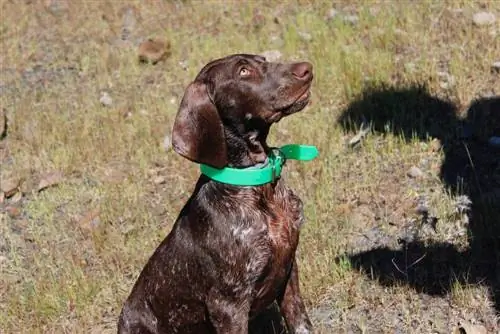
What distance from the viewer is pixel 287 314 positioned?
4500 mm

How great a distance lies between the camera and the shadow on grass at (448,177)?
195 inches

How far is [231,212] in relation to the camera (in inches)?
159

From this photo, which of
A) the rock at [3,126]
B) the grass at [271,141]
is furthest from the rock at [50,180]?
the rock at [3,126]

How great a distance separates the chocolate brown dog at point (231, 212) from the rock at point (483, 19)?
13.4ft

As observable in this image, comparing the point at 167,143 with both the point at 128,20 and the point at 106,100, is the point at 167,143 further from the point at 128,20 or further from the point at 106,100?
the point at 128,20

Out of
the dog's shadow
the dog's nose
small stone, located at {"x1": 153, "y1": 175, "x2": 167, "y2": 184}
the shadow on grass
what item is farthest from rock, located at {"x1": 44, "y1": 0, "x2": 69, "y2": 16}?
the dog's nose

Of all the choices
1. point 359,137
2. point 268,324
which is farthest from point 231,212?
point 359,137

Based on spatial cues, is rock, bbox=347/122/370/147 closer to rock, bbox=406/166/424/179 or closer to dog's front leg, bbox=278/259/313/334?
rock, bbox=406/166/424/179

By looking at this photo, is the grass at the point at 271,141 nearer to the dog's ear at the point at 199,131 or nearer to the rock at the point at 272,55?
the rock at the point at 272,55

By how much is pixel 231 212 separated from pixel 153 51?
4.94m

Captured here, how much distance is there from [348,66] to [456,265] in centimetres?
275

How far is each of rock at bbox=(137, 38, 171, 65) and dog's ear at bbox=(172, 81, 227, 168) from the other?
4789mm

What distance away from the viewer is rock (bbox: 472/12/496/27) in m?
7.56

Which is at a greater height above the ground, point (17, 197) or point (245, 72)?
point (245, 72)
